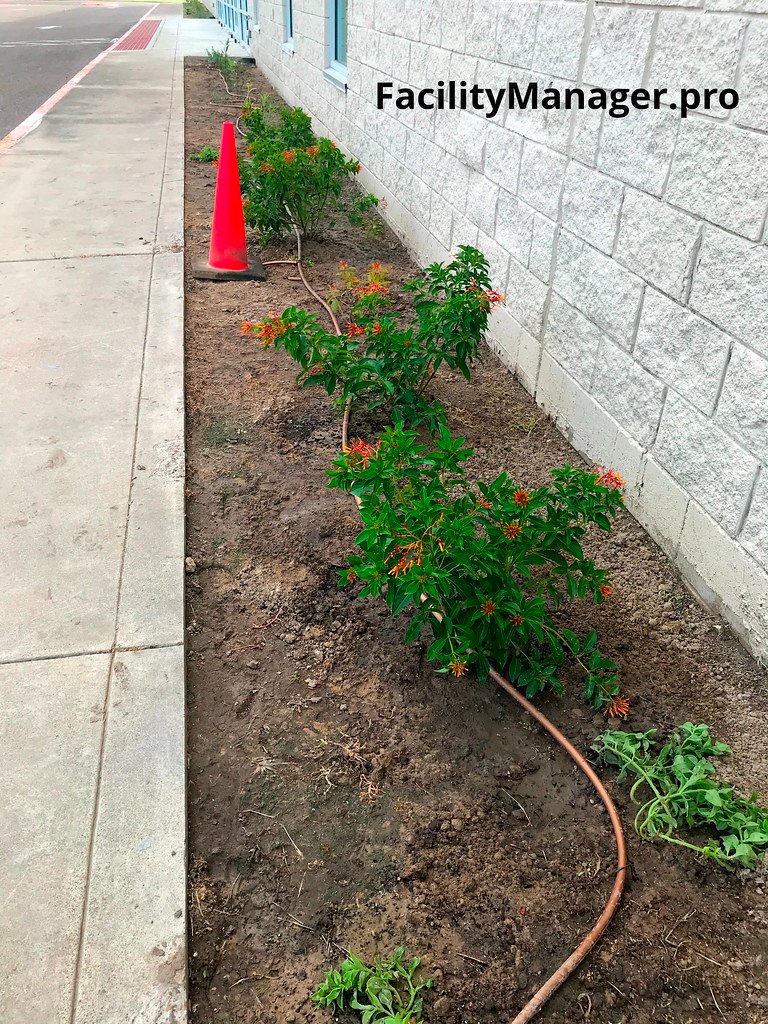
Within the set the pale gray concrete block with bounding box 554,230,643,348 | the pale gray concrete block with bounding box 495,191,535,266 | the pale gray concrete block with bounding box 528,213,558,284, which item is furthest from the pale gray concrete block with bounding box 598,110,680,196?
the pale gray concrete block with bounding box 495,191,535,266

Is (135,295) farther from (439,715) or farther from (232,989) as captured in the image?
(232,989)

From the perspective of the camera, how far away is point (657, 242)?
2.90 metres

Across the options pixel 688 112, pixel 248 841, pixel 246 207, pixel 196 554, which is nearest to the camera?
pixel 248 841

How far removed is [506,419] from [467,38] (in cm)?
229

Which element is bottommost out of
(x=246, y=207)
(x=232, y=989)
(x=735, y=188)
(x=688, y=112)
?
→ (x=232, y=989)

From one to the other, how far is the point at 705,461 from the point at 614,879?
1.44 metres

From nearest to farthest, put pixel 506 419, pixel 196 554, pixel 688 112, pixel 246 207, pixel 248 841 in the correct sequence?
pixel 248 841 → pixel 688 112 → pixel 196 554 → pixel 506 419 → pixel 246 207

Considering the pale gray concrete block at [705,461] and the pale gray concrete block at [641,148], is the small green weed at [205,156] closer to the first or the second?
the pale gray concrete block at [641,148]

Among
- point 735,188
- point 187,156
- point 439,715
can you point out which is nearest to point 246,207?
point 187,156

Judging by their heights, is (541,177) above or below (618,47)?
below

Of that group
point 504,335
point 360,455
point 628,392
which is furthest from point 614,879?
point 504,335

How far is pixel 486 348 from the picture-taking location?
4.65m

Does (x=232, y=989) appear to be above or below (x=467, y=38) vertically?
below

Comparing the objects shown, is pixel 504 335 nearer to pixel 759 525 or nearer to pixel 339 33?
pixel 759 525
